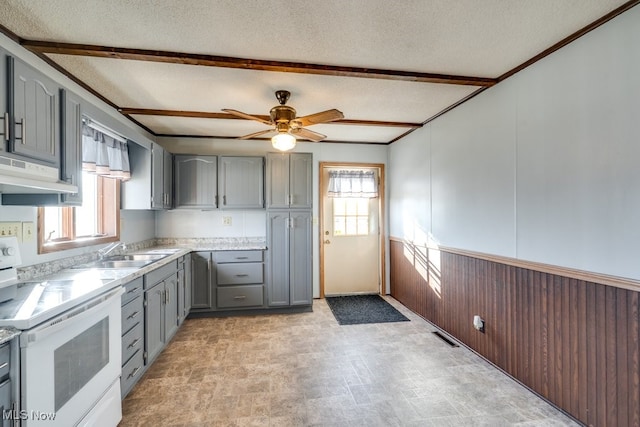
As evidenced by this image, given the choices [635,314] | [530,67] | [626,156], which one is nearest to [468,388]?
[635,314]

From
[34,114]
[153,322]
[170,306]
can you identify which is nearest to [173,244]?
[170,306]

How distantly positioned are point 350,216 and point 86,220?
3313 millimetres

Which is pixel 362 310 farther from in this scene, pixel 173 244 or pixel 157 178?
pixel 157 178

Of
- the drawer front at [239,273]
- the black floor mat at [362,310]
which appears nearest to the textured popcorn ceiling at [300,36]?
the drawer front at [239,273]

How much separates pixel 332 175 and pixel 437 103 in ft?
6.35

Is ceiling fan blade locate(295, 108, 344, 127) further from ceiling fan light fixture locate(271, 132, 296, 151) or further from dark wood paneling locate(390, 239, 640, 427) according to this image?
dark wood paneling locate(390, 239, 640, 427)

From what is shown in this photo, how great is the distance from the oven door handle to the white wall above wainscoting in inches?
93.7

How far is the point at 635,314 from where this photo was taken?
1539 millimetres

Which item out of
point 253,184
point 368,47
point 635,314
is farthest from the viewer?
point 253,184

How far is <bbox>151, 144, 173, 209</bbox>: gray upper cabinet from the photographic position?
3229 mm

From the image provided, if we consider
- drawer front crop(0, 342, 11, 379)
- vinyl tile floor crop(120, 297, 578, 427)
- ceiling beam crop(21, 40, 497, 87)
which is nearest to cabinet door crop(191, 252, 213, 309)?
vinyl tile floor crop(120, 297, 578, 427)

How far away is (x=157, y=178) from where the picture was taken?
10.9 ft

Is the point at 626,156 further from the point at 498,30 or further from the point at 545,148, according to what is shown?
the point at 498,30

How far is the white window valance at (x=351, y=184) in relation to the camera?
4.55 meters
